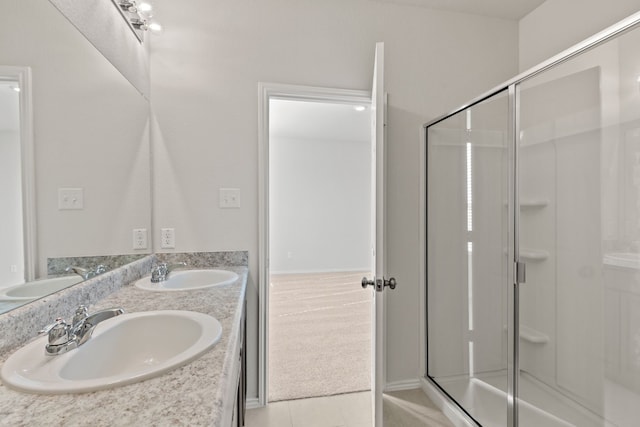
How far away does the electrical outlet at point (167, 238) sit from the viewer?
180cm

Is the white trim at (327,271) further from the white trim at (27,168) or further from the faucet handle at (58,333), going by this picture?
the faucet handle at (58,333)

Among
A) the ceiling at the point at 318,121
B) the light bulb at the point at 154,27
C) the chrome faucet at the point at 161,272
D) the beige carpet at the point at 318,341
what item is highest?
the ceiling at the point at 318,121

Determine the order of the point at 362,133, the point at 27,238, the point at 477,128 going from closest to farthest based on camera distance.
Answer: the point at 27,238 → the point at 477,128 → the point at 362,133

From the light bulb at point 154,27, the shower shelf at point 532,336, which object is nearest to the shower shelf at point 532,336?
the shower shelf at point 532,336

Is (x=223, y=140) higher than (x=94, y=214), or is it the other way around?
(x=223, y=140)

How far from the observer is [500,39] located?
2219 millimetres

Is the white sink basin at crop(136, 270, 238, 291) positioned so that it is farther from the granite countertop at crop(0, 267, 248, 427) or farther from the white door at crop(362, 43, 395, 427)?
the granite countertop at crop(0, 267, 248, 427)

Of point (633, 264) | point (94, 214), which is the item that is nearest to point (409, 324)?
point (633, 264)

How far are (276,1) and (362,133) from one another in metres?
3.61

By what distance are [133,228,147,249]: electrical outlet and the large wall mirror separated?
2 centimetres

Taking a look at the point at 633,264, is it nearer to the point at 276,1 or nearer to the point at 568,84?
the point at 568,84

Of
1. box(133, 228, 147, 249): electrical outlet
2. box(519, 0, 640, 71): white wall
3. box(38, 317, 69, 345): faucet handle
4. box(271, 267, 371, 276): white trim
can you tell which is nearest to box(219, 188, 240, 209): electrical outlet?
box(133, 228, 147, 249): electrical outlet

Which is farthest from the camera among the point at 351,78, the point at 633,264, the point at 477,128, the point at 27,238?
the point at 351,78

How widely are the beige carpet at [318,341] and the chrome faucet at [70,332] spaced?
145cm
